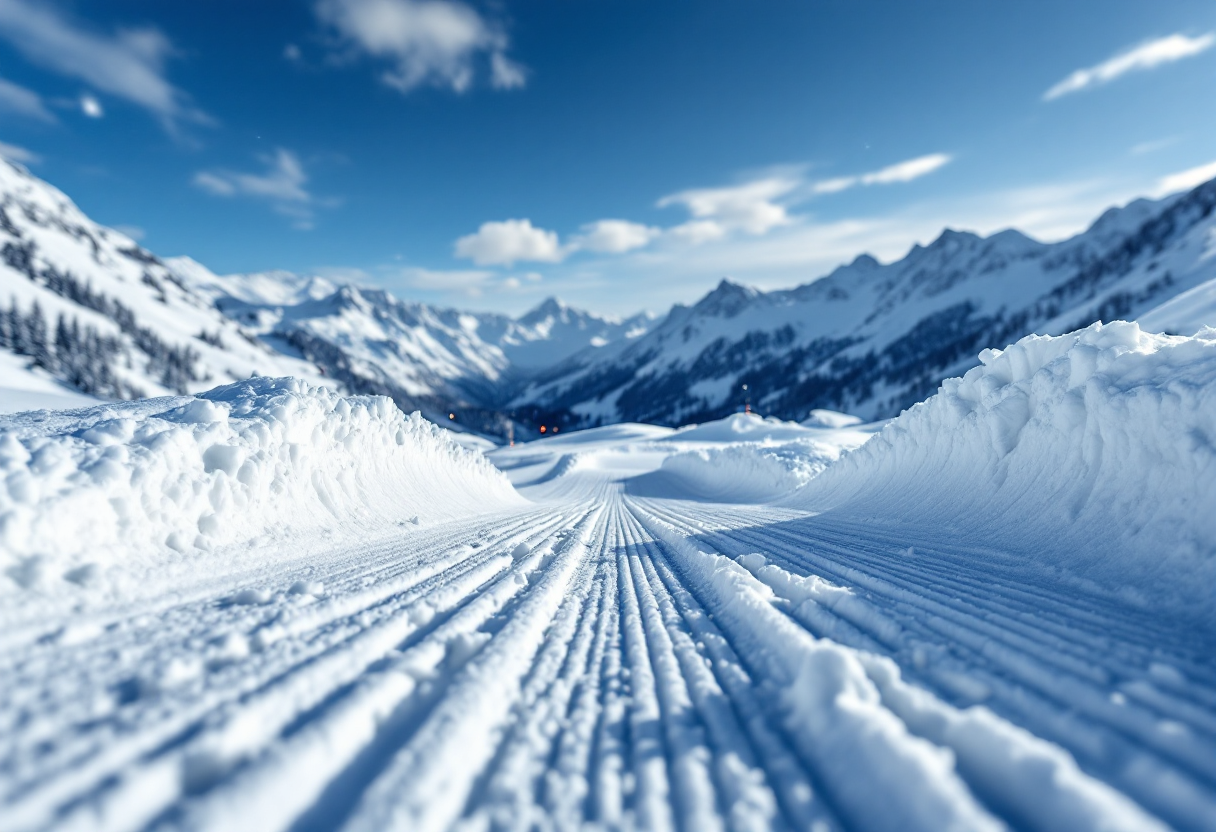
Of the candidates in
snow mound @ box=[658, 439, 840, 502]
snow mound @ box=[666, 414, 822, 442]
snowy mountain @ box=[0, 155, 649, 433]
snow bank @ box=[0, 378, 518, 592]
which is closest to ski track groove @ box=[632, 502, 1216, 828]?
snow bank @ box=[0, 378, 518, 592]

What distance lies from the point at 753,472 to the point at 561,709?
18792 millimetres

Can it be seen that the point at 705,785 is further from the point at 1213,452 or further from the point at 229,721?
the point at 1213,452

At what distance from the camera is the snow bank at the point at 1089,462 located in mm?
4363

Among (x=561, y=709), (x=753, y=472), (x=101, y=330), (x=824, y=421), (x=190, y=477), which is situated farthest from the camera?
(x=101, y=330)

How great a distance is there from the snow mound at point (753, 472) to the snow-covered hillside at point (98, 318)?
63246mm

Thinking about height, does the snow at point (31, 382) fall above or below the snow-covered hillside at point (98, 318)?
below

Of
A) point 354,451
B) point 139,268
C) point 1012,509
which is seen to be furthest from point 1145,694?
point 139,268

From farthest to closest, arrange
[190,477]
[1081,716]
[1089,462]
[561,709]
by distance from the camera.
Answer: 1. [1089,462]
2. [190,477]
3. [561,709]
4. [1081,716]

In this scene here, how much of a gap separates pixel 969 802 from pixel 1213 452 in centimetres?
Answer: 449

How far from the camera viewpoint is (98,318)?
89.8 metres

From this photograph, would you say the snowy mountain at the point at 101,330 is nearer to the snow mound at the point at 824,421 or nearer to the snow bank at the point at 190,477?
the snow bank at the point at 190,477

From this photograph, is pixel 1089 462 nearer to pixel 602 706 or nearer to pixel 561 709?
pixel 602 706

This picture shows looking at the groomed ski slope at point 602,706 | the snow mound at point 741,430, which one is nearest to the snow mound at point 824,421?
the snow mound at point 741,430

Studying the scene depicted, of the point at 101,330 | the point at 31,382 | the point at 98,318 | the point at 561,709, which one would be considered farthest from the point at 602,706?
the point at 98,318
